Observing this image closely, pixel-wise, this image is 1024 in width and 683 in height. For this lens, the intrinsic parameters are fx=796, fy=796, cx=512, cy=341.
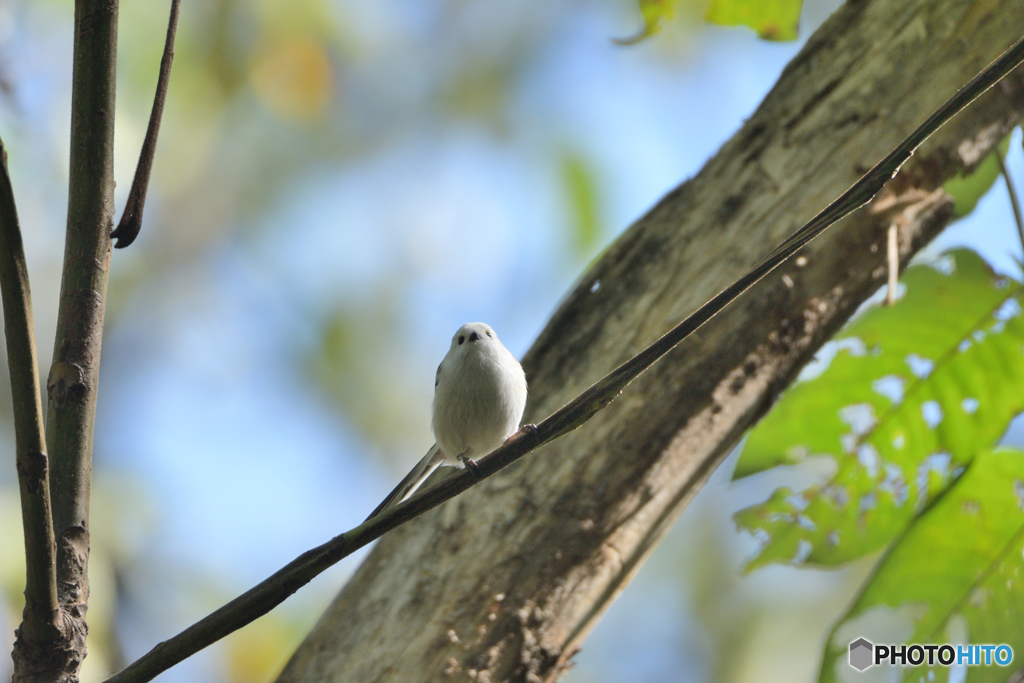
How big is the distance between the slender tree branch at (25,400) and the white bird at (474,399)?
1.26 meters

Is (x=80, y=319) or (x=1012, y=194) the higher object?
(x=1012, y=194)

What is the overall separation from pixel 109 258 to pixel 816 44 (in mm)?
2452

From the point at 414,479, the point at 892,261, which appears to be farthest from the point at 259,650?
the point at 892,261

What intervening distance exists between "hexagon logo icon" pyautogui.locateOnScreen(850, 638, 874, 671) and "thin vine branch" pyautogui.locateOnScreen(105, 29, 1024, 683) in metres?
2.08

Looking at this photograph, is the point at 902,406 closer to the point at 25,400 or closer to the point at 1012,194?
the point at 1012,194

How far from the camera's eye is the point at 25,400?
101 centimetres

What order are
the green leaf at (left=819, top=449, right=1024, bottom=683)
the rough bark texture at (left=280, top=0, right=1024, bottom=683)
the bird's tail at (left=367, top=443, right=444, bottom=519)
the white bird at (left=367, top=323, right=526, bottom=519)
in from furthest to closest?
the green leaf at (left=819, top=449, right=1024, bottom=683) < the white bird at (left=367, top=323, right=526, bottom=519) < the rough bark texture at (left=280, top=0, right=1024, bottom=683) < the bird's tail at (left=367, top=443, right=444, bottom=519)

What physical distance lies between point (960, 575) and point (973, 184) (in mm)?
1366

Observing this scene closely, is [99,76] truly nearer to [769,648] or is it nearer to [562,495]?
[562,495]

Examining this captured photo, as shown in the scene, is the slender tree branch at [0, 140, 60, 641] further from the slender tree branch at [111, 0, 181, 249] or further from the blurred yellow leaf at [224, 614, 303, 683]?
the blurred yellow leaf at [224, 614, 303, 683]

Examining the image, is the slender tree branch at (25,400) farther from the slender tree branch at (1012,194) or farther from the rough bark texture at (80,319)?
the slender tree branch at (1012,194)

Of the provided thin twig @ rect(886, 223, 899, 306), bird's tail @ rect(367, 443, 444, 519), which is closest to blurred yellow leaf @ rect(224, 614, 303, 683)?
bird's tail @ rect(367, 443, 444, 519)

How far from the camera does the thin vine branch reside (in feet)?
3.18

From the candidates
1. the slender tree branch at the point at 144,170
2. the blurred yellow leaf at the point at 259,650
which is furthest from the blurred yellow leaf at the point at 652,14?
the blurred yellow leaf at the point at 259,650
